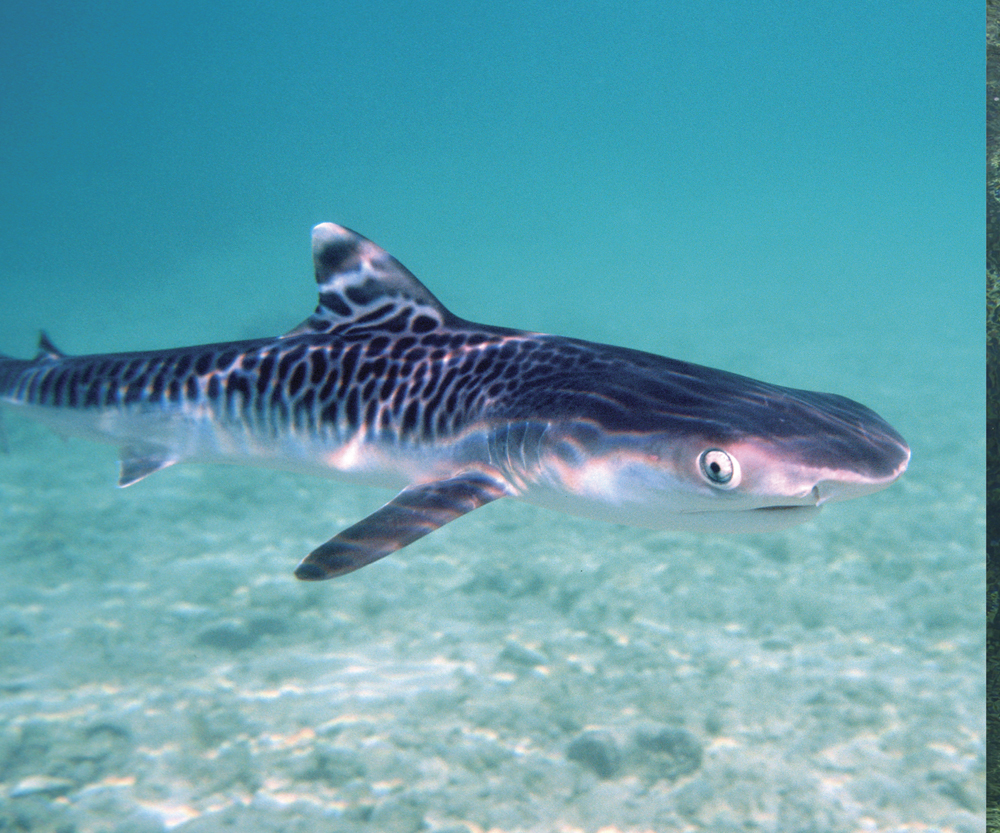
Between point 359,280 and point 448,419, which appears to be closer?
point 448,419

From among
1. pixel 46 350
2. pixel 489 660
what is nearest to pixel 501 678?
pixel 489 660

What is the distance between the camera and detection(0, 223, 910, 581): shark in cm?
253

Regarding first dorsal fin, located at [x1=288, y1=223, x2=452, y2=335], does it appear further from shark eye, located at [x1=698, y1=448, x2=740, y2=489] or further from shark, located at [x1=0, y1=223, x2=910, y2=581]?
shark eye, located at [x1=698, y1=448, x2=740, y2=489]

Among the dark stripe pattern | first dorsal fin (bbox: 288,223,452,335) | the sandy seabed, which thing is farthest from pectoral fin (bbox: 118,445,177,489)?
the sandy seabed

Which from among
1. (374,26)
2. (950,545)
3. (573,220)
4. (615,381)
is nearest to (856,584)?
(950,545)

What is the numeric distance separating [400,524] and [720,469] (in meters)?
1.32

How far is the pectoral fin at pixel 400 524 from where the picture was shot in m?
2.85

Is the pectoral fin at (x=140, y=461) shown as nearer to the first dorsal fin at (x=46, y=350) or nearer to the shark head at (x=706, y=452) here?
the first dorsal fin at (x=46, y=350)

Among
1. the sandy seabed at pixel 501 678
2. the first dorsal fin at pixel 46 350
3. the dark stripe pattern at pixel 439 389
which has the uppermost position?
the first dorsal fin at pixel 46 350

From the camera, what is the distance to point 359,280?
384 centimetres

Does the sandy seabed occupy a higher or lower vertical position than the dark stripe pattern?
lower

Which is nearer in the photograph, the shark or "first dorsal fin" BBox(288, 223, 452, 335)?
the shark

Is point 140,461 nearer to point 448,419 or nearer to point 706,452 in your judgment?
point 448,419

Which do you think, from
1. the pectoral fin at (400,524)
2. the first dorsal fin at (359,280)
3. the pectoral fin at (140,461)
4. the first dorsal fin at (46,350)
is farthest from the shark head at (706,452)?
the first dorsal fin at (46,350)
